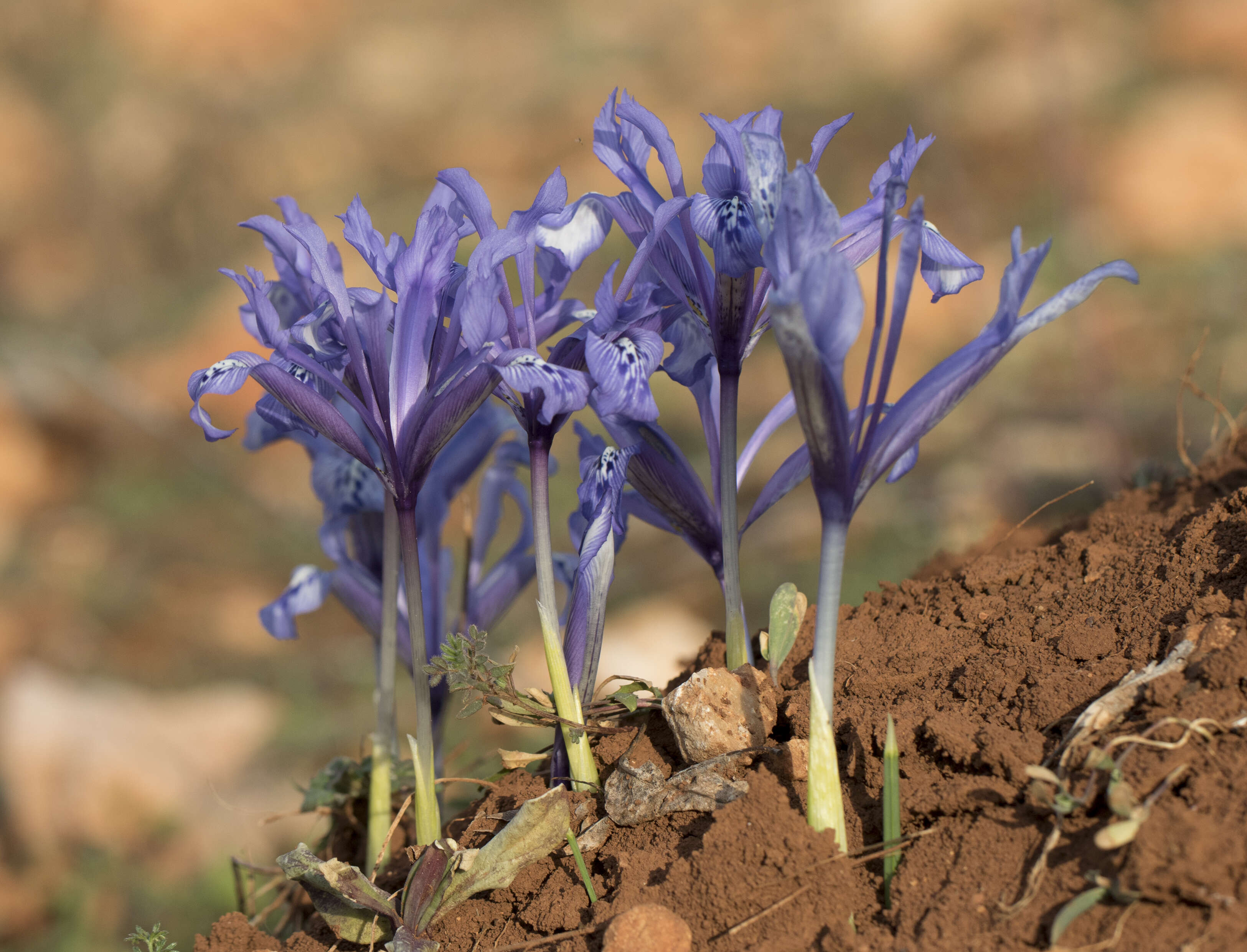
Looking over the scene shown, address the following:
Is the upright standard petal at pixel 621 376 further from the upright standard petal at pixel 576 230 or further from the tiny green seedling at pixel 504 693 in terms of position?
the tiny green seedling at pixel 504 693

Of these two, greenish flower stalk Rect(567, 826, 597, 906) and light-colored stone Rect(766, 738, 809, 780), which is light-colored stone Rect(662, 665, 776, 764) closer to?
light-colored stone Rect(766, 738, 809, 780)

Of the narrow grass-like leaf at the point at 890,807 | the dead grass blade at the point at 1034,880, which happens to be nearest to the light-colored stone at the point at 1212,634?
the dead grass blade at the point at 1034,880

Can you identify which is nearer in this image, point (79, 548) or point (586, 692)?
point (586, 692)

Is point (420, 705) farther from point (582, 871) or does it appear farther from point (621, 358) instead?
point (621, 358)

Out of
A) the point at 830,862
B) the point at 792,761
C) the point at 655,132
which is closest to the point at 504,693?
the point at 792,761

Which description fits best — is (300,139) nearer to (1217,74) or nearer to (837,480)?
(1217,74)

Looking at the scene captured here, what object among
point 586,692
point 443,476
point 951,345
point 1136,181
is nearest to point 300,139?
point 951,345
